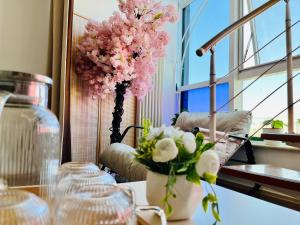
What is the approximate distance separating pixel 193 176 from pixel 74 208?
1.08 feet

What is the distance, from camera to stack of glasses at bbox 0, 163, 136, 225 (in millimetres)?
403

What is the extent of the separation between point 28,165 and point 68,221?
30 centimetres

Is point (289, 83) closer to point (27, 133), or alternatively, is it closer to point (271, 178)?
point (271, 178)

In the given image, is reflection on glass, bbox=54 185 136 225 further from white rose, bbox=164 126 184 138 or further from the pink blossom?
the pink blossom

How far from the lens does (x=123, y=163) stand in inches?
77.1

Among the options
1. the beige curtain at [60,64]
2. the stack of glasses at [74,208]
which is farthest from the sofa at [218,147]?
the stack of glasses at [74,208]

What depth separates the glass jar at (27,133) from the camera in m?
0.66

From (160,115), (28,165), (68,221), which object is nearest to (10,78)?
(28,165)

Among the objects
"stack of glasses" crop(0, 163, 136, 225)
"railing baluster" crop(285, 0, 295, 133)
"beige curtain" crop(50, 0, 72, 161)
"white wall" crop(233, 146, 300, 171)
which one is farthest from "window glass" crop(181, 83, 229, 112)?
"stack of glasses" crop(0, 163, 136, 225)

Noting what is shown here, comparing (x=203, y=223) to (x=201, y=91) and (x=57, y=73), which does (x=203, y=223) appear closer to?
(x=57, y=73)

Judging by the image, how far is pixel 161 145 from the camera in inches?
26.7

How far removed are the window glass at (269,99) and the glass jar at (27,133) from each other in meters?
2.34

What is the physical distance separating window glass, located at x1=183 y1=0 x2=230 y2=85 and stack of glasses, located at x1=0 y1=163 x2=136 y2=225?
9.56 ft

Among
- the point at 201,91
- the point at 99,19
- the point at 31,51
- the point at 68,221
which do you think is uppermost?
the point at 99,19
